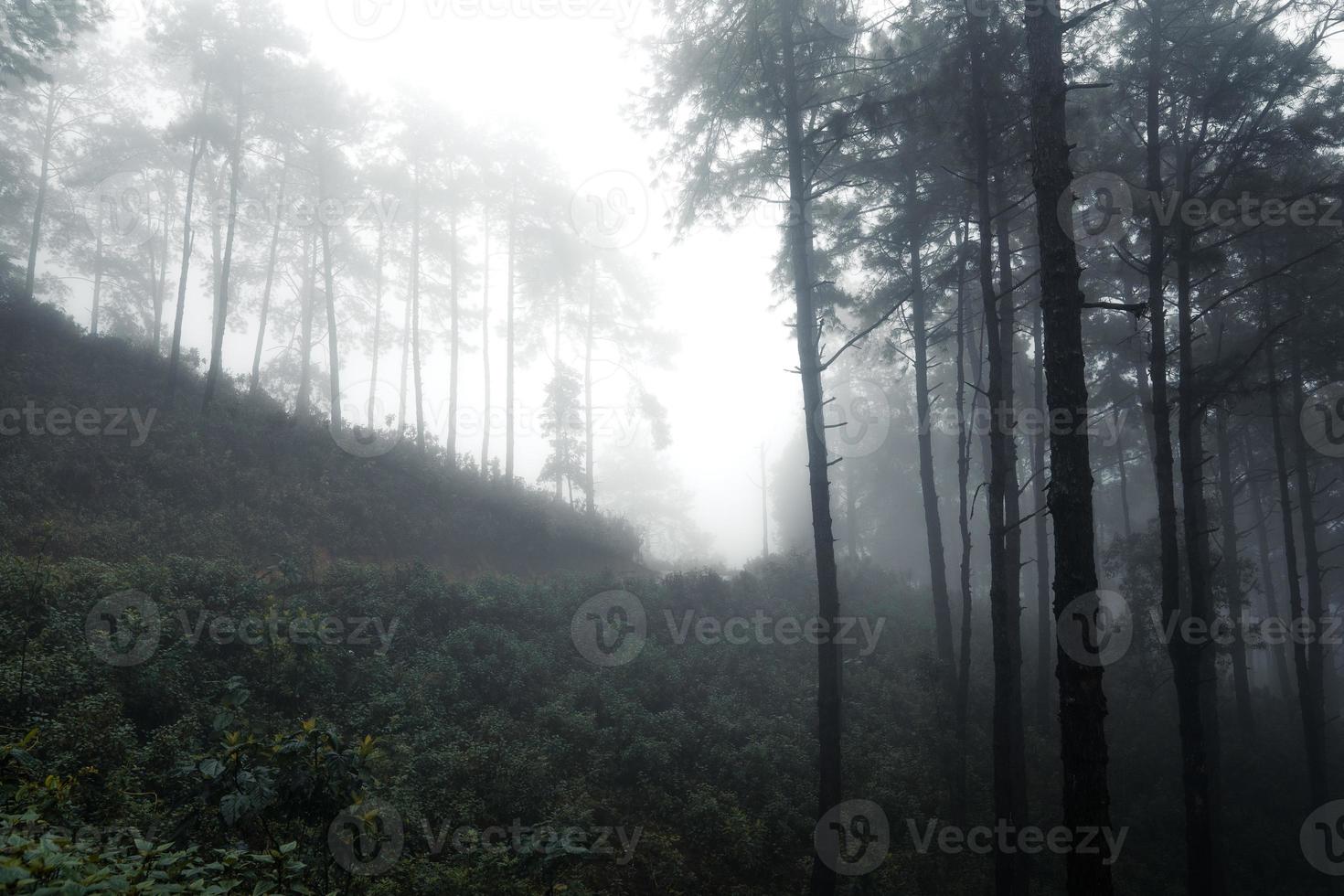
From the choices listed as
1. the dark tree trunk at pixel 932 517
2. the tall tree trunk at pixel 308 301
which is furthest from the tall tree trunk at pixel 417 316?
the dark tree trunk at pixel 932 517

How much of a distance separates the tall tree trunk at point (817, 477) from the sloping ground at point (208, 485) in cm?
1063

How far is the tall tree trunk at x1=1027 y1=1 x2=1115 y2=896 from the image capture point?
18.7ft

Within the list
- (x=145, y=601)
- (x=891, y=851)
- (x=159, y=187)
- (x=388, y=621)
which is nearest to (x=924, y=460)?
(x=891, y=851)

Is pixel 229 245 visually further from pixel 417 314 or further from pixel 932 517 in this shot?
pixel 932 517

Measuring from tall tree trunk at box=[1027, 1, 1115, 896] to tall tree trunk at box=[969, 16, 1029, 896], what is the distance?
3.40 metres

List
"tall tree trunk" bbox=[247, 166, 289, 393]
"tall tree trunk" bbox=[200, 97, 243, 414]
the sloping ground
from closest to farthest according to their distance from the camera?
the sloping ground < "tall tree trunk" bbox=[200, 97, 243, 414] < "tall tree trunk" bbox=[247, 166, 289, 393]

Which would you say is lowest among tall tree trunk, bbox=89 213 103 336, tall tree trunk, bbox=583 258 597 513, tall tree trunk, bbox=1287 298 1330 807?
tall tree trunk, bbox=1287 298 1330 807

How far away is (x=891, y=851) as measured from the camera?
427 inches

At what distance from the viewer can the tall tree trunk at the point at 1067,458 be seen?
5691 millimetres

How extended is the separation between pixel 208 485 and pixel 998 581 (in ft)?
58.8

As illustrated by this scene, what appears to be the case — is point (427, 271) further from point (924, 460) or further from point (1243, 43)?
point (1243, 43)

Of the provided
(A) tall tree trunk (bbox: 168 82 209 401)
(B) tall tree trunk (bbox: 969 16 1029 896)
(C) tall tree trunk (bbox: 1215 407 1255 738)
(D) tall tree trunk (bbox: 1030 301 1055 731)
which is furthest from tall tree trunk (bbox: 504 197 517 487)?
(C) tall tree trunk (bbox: 1215 407 1255 738)

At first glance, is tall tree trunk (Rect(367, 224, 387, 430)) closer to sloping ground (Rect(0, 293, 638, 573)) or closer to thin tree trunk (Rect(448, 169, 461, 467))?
thin tree trunk (Rect(448, 169, 461, 467))

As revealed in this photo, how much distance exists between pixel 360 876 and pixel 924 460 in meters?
13.3
